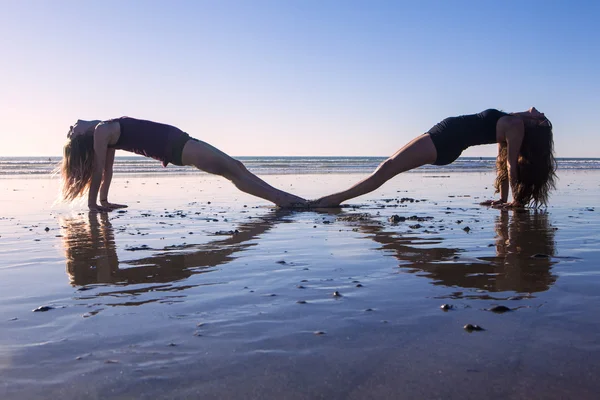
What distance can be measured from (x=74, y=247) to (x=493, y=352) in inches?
142

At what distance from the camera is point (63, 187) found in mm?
7793

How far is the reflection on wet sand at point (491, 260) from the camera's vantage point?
3.00 metres

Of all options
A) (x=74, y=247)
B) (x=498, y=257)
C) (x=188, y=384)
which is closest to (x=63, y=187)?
(x=74, y=247)

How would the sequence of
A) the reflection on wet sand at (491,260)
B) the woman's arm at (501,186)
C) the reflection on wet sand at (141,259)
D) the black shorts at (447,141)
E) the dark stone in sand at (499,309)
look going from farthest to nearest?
the woman's arm at (501,186) < the black shorts at (447,141) < the reflection on wet sand at (141,259) < the reflection on wet sand at (491,260) < the dark stone in sand at (499,309)

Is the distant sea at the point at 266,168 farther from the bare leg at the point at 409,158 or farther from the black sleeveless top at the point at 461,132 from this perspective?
the black sleeveless top at the point at 461,132

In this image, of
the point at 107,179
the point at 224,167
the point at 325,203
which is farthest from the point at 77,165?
the point at 325,203

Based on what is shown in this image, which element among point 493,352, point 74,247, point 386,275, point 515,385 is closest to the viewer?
point 515,385

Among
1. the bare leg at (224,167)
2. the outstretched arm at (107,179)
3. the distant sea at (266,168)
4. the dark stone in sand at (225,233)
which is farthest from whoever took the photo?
the distant sea at (266,168)

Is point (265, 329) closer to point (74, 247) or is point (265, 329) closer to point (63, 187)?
point (74, 247)

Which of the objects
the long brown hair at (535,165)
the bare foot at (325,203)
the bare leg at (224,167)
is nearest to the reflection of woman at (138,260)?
the bare leg at (224,167)

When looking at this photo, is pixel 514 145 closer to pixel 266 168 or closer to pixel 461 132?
pixel 461 132

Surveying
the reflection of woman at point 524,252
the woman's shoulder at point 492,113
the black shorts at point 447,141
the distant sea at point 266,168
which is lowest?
the reflection of woman at point 524,252

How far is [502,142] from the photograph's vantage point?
757cm

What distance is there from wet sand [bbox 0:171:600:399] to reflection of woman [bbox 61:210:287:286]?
2 centimetres
